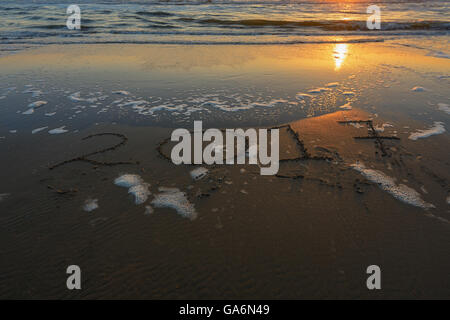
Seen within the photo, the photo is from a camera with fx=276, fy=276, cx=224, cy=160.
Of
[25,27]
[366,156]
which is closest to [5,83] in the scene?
[366,156]

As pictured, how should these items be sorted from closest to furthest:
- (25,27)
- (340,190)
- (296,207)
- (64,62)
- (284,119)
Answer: (296,207) → (340,190) → (284,119) → (64,62) → (25,27)

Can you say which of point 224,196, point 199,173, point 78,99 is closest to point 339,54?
point 78,99

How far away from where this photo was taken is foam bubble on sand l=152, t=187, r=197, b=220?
3.44 metres

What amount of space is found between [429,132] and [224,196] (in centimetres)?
424

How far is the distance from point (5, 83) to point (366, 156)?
925cm

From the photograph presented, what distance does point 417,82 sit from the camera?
25.8ft

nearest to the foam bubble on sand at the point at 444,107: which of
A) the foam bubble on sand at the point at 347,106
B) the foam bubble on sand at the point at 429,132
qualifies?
the foam bubble on sand at the point at 429,132

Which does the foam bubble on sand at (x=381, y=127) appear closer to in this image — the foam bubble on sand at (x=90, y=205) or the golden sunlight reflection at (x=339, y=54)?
the golden sunlight reflection at (x=339, y=54)

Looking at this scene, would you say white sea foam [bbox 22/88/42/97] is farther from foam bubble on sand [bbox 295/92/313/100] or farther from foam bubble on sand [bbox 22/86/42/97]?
foam bubble on sand [bbox 295/92/313/100]

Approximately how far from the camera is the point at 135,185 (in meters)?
3.88

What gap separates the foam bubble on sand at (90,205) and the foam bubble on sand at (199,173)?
1330mm

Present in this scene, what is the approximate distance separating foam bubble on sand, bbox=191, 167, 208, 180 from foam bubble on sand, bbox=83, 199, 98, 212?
1.33 metres

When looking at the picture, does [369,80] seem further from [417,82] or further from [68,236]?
[68,236]

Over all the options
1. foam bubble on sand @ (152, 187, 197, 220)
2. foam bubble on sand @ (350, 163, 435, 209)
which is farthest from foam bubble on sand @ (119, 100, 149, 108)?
foam bubble on sand @ (350, 163, 435, 209)
